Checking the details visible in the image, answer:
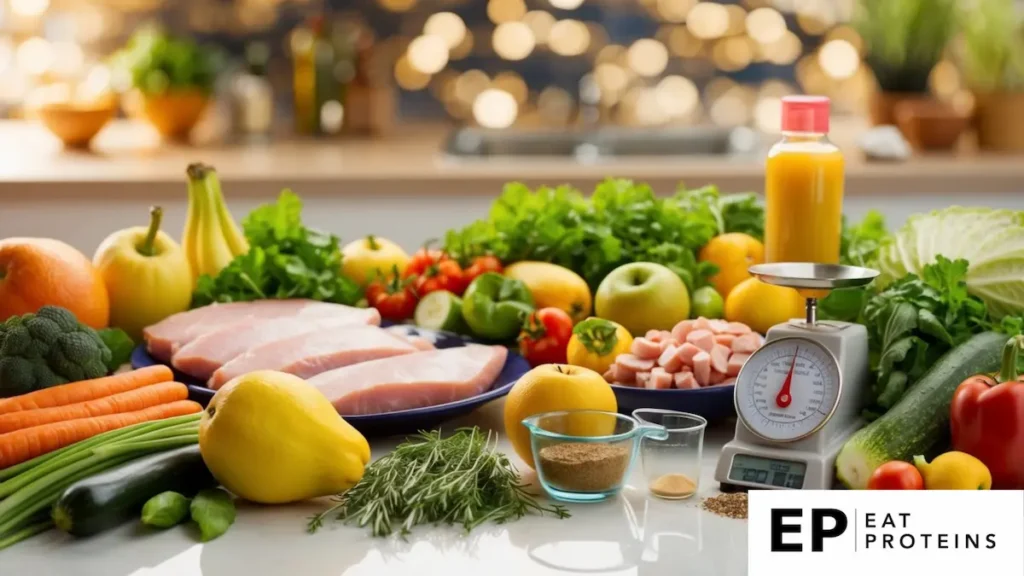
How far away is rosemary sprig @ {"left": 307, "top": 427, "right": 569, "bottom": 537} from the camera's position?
1.45 metres

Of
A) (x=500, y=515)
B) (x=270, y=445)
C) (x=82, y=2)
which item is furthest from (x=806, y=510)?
(x=82, y=2)

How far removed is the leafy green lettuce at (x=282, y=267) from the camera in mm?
2270

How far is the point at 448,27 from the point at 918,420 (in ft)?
12.5

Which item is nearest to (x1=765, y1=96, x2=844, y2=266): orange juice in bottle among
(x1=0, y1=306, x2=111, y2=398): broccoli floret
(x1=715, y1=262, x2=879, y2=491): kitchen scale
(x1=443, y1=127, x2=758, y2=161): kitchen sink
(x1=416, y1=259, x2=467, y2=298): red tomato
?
(x1=715, y1=262, x2=879, y2=491): kitchen scale

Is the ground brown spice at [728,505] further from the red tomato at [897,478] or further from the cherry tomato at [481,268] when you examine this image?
the cherry tomato at [481,268]

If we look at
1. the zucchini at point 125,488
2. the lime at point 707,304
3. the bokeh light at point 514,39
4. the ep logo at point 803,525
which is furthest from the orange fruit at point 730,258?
the bokeh light at point 514,39

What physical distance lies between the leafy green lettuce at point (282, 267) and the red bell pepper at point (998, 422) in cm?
124

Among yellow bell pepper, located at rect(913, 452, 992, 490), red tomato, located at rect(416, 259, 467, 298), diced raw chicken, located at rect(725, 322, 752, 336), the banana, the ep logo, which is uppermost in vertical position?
the banana

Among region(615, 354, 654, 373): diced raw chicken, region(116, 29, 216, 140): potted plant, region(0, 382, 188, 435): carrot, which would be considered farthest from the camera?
region(116, 29, 216, 140): potted plant

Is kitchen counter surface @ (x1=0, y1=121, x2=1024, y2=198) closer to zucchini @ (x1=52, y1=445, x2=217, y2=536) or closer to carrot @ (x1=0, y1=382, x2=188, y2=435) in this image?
carrot @ (x1=0, y1=382, x2=188, y2=435)

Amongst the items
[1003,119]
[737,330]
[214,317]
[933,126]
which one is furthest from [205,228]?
[1003,119]

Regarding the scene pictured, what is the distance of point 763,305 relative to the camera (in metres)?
2.08

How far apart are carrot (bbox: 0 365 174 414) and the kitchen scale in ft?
2.76

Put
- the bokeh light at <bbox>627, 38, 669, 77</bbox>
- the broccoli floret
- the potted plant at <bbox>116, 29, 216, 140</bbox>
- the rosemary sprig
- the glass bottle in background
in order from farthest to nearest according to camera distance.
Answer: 1. the bokeh light at <bbox>627, 38, 669, 77</bbox>
2. the glass bottle in background
3. the potted plant at <bbox>116, 29, 216, 140</bbox>
4. the broccoli floret
5. the rosemary sprig
